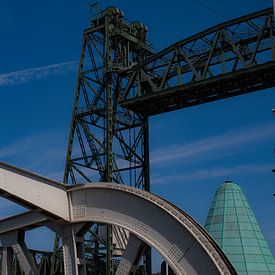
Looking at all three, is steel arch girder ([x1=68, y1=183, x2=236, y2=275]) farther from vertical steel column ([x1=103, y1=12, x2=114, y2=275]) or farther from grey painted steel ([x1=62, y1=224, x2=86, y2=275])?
vertical steel column ([x1=103, y1=12, x2=114, y2=275])

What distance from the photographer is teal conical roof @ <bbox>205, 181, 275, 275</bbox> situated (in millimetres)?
38594

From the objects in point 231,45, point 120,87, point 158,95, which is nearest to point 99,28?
point 120,87

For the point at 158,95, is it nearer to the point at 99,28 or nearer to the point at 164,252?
the point at 99,28

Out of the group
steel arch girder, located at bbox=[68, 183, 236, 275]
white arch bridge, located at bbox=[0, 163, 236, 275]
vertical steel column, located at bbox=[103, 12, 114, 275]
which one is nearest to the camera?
steel arch girder, located at bbox=[68, 183, 236, 275]

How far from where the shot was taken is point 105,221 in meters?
15.1

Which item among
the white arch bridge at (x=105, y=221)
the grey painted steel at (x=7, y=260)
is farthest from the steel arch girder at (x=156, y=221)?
the grey painted steel at (x=7, y=260)

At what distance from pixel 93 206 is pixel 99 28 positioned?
23.3m

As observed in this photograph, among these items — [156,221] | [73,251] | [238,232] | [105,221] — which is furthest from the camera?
[238,232]

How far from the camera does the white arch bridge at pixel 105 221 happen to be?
13.5 metres

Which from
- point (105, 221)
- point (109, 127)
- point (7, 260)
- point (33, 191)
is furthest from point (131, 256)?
point (109, 127)

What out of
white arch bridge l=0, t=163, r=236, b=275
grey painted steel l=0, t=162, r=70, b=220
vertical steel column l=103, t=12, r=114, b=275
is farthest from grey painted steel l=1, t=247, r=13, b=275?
vertical steel column l=103, t=12, r=114, b=275

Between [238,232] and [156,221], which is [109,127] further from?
[156,221]

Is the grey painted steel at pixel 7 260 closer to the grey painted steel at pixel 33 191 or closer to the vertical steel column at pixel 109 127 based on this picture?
the grey painted steel at pixel 33 191

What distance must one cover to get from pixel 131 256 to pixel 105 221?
1.18m
